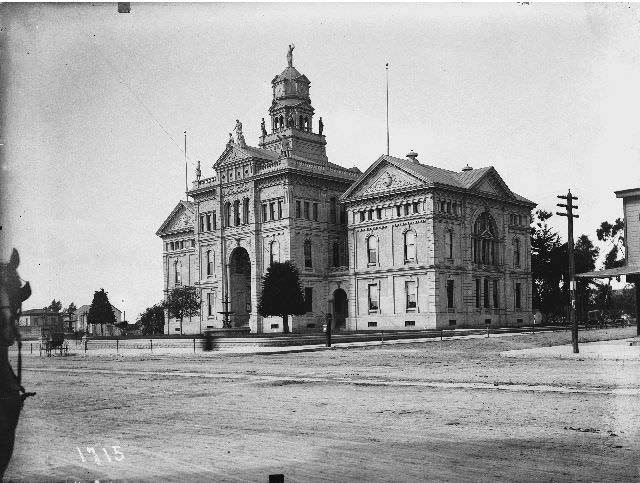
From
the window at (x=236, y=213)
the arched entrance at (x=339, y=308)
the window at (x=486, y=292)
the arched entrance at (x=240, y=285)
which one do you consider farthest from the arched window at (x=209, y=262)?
the window at (x=486, y=292)

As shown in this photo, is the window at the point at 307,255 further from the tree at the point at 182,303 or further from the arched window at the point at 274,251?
the tree at the point at 182,303

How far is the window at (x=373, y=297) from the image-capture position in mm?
61938

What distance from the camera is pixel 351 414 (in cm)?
1248

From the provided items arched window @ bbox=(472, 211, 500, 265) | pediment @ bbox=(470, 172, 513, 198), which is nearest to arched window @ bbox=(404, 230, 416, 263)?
arched window @ bbox=(472, 211, 500, 265)

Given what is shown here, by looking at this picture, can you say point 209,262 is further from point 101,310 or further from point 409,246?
point 101,310

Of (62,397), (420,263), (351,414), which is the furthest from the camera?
(420,263)

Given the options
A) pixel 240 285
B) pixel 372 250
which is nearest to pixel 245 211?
pixel 240 285

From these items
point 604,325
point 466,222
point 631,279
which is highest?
point 466,222

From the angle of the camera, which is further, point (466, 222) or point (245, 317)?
point (245, 317)

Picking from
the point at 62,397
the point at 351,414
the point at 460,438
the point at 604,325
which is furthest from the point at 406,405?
the point at 604,325

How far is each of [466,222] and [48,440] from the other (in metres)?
52.7

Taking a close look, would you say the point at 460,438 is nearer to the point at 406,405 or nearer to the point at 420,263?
the point at 406,405

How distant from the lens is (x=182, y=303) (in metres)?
59.7

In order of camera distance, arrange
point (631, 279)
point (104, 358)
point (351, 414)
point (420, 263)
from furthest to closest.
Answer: point (420, 263) → point (631, 279) → point (104, 358) → point (351, 414)
